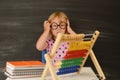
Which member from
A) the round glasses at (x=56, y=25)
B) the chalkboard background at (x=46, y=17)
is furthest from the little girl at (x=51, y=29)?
the chalkboard background at (x=46, y=17)

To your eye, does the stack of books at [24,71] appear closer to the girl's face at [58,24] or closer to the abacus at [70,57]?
the abacus at [70,57]

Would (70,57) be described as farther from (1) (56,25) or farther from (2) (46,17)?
(2) (46,17)

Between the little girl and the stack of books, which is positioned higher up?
the little girl

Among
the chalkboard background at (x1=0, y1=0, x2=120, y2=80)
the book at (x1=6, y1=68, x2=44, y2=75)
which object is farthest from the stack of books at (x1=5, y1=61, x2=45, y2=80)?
the chalkboard background at (x1=0, y1=0, x2=120, y2=80)

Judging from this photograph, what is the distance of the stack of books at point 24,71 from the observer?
1630 millimetres

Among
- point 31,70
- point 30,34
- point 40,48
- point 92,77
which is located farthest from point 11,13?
point 92,77

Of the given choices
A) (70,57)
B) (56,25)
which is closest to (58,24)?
(56,25)

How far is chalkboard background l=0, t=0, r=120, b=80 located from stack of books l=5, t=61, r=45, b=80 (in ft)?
1.15

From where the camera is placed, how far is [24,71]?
1.65 meters

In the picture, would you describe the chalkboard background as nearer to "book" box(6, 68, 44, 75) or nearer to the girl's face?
the girl's face

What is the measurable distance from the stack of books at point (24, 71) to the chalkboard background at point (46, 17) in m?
0.35

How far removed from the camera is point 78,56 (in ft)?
5.61

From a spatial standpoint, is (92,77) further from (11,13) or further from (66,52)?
(11,13)

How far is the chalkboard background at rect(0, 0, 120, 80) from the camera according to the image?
201 centimetres
